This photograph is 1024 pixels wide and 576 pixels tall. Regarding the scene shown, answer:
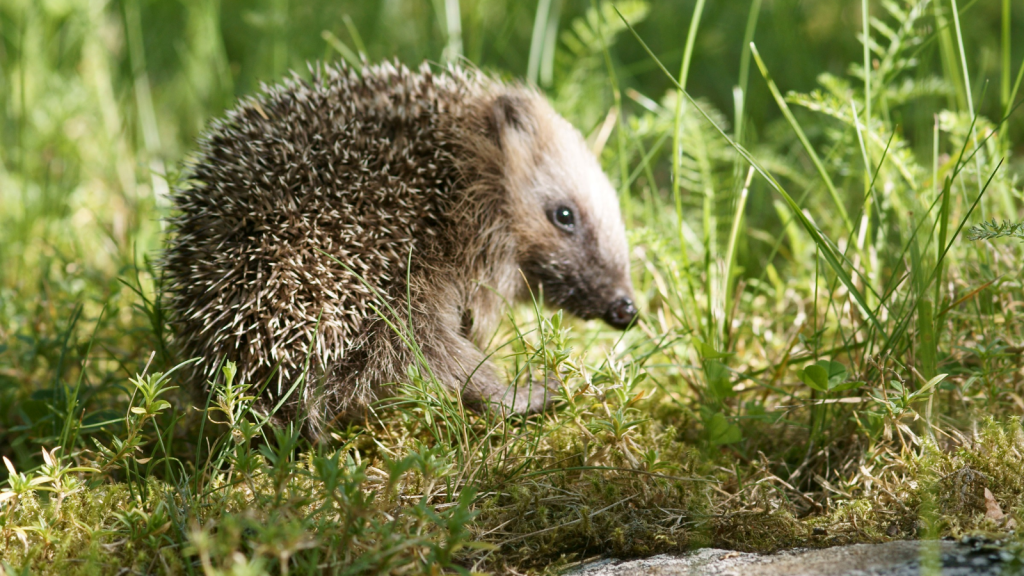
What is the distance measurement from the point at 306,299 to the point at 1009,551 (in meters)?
2.54

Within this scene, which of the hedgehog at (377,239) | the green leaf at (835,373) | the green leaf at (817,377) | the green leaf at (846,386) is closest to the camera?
the green leaf at (846,386)

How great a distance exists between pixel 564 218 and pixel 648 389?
1160 millimetres

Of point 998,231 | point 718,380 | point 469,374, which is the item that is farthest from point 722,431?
point 998,231

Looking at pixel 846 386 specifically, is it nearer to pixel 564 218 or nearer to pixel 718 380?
pixel 718 380

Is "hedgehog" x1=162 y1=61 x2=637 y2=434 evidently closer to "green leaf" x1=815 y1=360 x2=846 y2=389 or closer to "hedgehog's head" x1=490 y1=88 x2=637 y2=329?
"hedgehog's head" x1=490 y1=88 x2=637 y2=329

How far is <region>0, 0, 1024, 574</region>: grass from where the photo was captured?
2437 millimetres

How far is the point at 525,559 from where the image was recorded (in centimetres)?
247

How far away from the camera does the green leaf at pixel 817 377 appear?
285 centimetres

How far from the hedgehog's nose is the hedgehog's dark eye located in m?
0.48

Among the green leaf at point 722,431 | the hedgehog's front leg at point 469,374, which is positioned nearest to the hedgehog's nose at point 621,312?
the hedgehog's front leg at point 469,374

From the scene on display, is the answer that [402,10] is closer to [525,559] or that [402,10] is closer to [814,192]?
[814,192]

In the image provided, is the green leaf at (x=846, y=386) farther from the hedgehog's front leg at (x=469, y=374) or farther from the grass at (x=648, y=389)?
the hedgehog's front leg at (x=469, y=374)

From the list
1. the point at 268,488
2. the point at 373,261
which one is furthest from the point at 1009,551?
the point at 373,261

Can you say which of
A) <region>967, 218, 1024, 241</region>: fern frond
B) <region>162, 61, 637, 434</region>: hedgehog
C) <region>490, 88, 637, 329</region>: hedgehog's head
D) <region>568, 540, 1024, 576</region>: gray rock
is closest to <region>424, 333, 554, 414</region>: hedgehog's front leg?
<region>162, 61, 637, 434</region>: hedgehog
